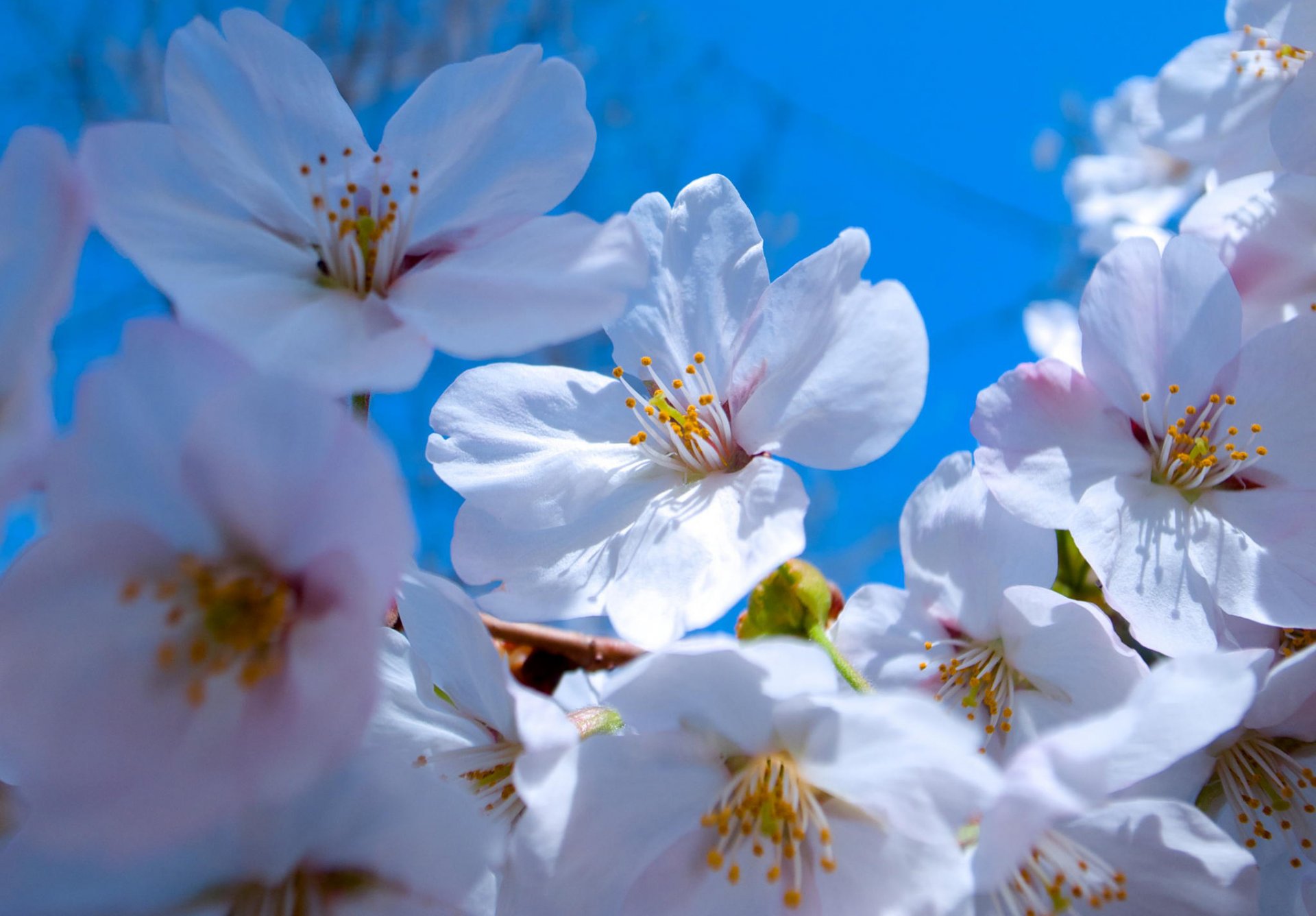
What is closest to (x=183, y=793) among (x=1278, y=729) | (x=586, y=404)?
(x=586, y=404)

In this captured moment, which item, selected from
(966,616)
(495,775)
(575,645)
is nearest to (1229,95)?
(966,616)

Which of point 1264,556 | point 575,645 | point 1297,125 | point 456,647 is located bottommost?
point 575,645

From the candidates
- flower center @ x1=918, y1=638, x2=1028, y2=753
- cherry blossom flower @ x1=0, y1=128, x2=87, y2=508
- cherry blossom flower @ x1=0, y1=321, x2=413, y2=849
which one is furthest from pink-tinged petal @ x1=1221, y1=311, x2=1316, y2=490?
cherry blossom flower @ x1=0, y1=128, x2=87, y2=508

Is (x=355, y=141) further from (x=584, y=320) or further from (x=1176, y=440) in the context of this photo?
(x=1176, y=440)

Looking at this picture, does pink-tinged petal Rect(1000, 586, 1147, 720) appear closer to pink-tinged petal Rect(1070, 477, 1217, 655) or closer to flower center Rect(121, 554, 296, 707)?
pink-tinged petal Rect(1070, 477, 1217, 655)

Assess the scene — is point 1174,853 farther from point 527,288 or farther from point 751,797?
point 527,288
